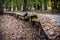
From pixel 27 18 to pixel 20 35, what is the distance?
142 inches

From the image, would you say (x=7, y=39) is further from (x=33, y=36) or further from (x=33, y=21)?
(x=33, y=21)

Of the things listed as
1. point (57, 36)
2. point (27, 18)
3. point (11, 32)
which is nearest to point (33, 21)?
point (27, 18)

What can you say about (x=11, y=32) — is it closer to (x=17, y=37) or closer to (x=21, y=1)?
(x=17, y=37)

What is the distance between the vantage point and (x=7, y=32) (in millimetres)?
9305

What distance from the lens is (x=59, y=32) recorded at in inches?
309

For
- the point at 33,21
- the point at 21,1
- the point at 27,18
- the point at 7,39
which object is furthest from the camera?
the point at 21,1

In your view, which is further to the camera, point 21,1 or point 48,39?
point 21,1

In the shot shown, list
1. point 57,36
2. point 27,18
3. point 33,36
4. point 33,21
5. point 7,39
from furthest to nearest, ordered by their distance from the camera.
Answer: point 27,18, point 33,21, point 33,36, point 7,39, point 57,36

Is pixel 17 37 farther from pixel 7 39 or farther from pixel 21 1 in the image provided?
pixel 21 1

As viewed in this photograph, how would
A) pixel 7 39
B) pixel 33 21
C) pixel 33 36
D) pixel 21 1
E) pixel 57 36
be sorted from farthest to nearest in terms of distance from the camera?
pixel 21 1, pixel 33 21, pixel 33 36, pixel 7 39, pixel 57 36

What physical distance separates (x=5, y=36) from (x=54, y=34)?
275 centimetres

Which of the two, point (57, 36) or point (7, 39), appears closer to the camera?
point (57, 36)

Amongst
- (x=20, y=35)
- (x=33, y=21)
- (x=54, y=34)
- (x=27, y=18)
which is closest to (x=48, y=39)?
(x=54, y=34)

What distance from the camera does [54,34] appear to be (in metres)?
7.68
